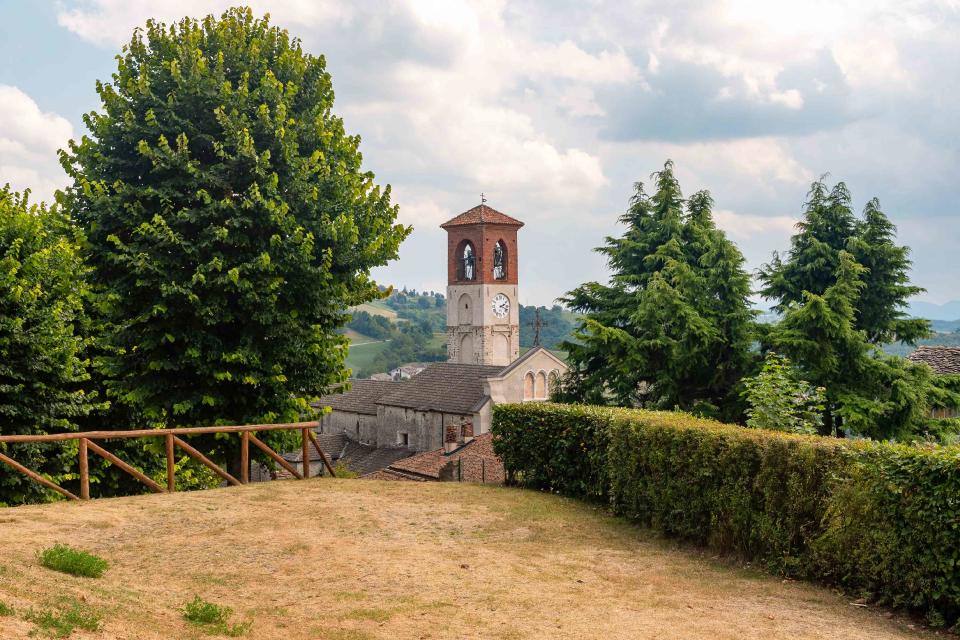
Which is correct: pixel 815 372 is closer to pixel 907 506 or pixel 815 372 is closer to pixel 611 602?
pixel 907 506

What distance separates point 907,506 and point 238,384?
550 inches

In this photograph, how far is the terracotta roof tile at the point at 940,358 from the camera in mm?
36531

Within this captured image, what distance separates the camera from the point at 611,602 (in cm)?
926

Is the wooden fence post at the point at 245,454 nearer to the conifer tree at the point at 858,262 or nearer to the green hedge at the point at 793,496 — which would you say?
the green hedge at the point at 793,496

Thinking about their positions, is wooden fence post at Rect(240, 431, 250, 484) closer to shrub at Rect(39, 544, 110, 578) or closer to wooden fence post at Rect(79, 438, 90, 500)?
wooden fence post at Rect(79, 438, 90, 500)

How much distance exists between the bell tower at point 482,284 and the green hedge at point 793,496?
58.0m

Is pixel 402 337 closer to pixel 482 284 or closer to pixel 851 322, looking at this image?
pixel 482 284

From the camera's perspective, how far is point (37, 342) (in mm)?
17812

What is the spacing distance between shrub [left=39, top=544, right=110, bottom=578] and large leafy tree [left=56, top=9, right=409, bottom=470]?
353 inches

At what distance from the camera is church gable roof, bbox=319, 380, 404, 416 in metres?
61.3

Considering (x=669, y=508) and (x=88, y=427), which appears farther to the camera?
(x=88, y=427)

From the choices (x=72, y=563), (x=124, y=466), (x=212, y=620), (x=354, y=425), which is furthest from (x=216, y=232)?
(x=354, y=425)

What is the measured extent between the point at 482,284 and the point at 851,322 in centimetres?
4802

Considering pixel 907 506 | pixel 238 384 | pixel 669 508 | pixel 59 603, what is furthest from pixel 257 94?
pixel 907 506
